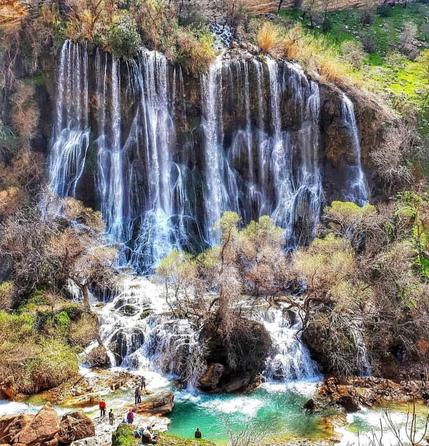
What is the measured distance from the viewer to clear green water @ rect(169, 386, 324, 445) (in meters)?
21.5

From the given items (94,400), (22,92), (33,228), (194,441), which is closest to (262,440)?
(194,441)

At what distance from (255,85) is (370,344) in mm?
19216

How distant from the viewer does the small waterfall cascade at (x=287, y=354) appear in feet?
84.3

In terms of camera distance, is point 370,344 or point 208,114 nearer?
point 370,344

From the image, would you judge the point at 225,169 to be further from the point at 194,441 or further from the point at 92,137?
the point at 194,441

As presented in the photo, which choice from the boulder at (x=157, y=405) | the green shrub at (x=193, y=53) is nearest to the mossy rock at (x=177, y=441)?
the boulder at (x=157, y=405)

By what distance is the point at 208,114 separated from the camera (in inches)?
1453

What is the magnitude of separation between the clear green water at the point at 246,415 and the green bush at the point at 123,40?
22789mm

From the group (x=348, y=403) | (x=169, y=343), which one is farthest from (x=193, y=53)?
(x=348, y=403)

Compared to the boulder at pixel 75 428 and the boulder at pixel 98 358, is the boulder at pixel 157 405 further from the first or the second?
the boulder at pixel 98 358

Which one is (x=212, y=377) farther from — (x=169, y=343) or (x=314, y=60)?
(x=314, y=60)

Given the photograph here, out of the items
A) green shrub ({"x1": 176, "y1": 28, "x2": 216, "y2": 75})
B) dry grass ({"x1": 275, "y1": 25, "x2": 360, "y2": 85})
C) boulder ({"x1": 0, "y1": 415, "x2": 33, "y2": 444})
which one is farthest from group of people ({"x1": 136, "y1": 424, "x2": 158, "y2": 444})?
dry grass ({"x1": 275, "y1": 25, "x2": 360, "y2": 85})

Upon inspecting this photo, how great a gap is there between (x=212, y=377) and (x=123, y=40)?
22997 millimetres

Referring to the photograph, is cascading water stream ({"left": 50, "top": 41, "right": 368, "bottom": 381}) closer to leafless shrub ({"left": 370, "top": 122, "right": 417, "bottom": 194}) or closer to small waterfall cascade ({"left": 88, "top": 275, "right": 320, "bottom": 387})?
leafless shrub ({"left": 370, "top": 122, "right": 417, "bottom": 194})
